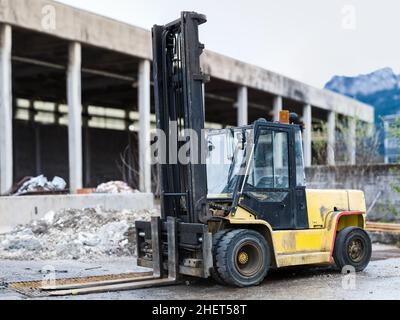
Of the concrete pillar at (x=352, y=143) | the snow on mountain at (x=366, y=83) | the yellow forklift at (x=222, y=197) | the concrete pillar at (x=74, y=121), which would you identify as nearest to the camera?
the yellow forklift at (x=222, y=197)

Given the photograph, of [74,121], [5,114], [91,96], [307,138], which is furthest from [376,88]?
[5,114]

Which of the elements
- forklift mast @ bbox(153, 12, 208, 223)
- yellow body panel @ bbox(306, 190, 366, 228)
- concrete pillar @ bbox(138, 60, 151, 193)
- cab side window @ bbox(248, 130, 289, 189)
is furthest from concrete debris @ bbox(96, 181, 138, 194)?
cab side window @ bbox(248, 130, 289, 189)

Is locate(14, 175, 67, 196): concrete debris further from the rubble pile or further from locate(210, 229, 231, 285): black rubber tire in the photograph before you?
locate(210, 229, 231, 285): black rubber tire

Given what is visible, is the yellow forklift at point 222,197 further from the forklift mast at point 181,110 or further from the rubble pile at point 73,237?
the rubble pile at point 73,237

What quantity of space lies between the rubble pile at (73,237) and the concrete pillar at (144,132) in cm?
875

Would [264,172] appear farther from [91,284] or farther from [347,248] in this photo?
[91,284]

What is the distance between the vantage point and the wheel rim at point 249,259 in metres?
8.12

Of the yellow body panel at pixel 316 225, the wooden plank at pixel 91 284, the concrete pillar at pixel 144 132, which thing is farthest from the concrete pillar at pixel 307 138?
the wooden plank at pixel 91 284

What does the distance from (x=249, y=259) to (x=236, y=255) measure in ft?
1.28

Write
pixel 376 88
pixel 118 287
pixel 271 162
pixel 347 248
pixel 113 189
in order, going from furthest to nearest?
pixel 376 88, pixel 113 189, pixel 347 248, pixel 271 162, pixel 118 287

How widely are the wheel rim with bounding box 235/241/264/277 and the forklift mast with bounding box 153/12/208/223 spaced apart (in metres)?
0.74

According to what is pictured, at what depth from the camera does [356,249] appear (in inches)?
388

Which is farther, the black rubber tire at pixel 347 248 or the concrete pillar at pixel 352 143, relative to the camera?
the concrete pillar at pixel 352 143
